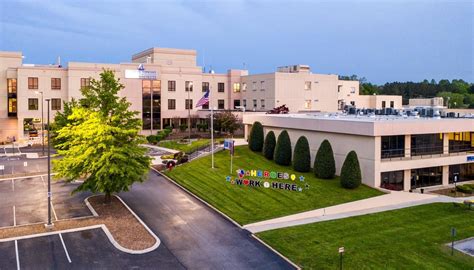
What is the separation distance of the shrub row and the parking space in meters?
18.1

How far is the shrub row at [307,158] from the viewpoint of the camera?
118 feet

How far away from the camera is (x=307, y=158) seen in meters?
41.0

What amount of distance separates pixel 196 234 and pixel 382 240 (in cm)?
1084

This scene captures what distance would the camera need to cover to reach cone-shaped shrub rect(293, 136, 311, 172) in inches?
1612

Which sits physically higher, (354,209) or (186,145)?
(186,145)

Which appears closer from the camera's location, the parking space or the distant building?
the parking space

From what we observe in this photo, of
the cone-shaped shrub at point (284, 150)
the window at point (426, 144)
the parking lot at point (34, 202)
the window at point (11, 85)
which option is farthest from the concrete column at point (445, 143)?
the window at point (11, 85)

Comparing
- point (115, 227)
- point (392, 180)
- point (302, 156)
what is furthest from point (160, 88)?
point (115, 227)

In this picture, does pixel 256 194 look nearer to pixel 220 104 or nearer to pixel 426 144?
pixel 426 144

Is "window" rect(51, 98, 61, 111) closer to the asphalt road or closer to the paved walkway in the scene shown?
the asphalt road

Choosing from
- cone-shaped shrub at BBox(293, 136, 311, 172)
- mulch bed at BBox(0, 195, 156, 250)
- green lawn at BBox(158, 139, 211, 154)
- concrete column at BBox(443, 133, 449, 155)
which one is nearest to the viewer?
mulch bed at BBox(0, 195, 156, 250)

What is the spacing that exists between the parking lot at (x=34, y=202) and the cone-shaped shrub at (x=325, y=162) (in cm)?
1963

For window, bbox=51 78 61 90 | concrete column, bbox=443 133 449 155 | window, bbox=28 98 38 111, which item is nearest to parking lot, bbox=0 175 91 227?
concrete column, bbox=443 133 449 155

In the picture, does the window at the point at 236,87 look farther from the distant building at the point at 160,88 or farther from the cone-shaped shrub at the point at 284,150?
the cone-shaped shrub at the point at 284,150
